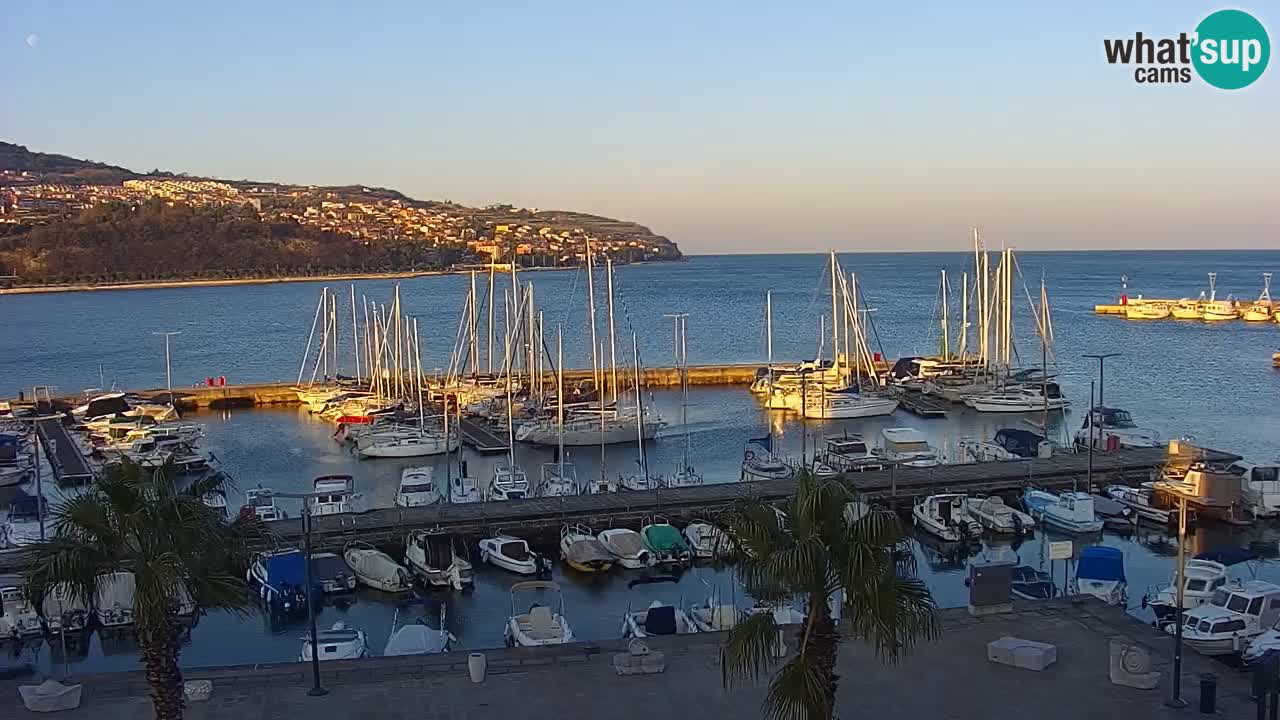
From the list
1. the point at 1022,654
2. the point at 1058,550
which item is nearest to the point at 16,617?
the point at 1022,654

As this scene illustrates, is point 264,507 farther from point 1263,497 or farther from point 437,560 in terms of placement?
point 1263,497

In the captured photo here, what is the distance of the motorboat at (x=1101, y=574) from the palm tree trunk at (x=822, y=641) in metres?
14.0

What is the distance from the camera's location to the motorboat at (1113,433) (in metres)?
35.2

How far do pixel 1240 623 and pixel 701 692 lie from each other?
9927mm

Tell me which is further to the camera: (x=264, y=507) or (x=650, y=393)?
(x=650, y=393)

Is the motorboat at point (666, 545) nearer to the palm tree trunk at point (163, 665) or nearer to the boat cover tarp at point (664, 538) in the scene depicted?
the boat cover tarp at point (664, 538)

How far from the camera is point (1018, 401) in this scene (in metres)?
47.3

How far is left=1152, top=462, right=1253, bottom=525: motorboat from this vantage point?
27.4 metres

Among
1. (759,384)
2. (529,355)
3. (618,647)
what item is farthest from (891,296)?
(618,647)

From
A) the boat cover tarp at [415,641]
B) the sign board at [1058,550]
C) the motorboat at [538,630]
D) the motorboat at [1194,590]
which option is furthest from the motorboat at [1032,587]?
the boat cover tarp at [415,641]

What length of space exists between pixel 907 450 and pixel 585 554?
13833mm

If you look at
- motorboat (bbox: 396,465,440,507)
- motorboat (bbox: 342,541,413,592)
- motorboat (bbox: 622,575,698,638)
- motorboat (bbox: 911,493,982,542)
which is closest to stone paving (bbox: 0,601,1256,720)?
motorboat (bbox: 622,575,698,638)

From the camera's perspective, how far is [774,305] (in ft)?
451

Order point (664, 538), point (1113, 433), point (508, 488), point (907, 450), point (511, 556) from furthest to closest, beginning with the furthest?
point (1113, 433) → point (907, 450) → point (508, 488) → point (664, 538) → point (511, 556)
